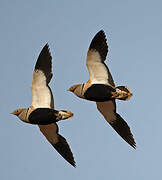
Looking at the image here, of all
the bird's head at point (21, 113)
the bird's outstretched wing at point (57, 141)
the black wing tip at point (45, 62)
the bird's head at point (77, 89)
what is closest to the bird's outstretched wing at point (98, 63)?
the bird's head at point (77, 89)

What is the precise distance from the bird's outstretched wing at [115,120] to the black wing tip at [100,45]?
2.60m

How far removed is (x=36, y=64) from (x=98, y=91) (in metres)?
2.85

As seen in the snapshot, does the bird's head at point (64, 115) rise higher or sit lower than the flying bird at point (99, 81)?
lower

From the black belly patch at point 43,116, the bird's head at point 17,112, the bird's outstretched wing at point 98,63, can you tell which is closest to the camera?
the black belly patch at point 43,116

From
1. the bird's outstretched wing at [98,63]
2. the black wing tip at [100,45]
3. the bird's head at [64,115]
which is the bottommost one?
the bird's head at [64,115]

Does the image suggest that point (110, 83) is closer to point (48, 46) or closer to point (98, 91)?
point (98, 91)

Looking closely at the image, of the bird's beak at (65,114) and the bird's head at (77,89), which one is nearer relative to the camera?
the bird's beak at (65,114)

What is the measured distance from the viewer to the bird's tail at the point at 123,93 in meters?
31.5

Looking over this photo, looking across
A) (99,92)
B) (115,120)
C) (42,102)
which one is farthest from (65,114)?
(115,120)

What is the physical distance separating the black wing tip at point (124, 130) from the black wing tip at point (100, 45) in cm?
314

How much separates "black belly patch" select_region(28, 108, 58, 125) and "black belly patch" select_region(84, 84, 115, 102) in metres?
1.83

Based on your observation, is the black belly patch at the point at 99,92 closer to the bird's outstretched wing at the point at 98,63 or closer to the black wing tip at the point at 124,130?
the bird's outstretched wing at the point at 98,63

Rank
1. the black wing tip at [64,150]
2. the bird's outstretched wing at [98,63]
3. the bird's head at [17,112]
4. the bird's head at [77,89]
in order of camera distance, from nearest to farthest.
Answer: the bird's outstretched wing at [98,63]
the bird's head at [17,112]
the bird's head at [77,89]
the black wing tip at [64,150]

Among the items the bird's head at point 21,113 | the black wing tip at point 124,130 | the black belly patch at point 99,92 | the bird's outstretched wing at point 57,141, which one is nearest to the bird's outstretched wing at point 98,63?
the black belly patch at point 99,92
